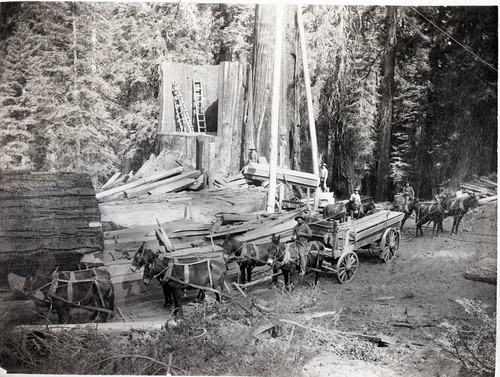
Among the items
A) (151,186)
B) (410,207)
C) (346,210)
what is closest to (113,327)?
(151,186)

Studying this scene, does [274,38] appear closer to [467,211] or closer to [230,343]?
[467,211]

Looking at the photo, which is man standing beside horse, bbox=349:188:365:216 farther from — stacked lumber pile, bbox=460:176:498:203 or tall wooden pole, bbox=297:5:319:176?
stacked lumber pile, bbox=460:176:498:203

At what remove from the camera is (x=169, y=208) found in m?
4.35

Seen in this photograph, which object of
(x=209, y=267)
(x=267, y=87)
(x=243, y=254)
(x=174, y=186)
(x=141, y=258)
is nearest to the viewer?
(x=141, y=258)

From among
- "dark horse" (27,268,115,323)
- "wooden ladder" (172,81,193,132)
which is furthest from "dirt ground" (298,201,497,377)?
"wooden ladder" (172,81,193,132)

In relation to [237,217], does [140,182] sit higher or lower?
higher

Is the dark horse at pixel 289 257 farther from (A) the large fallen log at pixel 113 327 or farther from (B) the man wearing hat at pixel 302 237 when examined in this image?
(A) the large fallen log at pixel 113 327

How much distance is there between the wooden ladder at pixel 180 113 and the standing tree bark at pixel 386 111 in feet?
6.30

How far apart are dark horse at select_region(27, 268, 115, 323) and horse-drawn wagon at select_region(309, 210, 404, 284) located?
80.0 inches

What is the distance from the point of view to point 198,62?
445cm

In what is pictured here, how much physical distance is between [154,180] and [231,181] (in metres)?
0.75

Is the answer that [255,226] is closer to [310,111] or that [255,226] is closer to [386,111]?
[310,111]

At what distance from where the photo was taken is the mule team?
13.4 ft

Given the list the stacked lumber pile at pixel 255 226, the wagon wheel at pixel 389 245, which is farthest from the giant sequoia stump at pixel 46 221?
the wagon wheel at pixel 389 245
